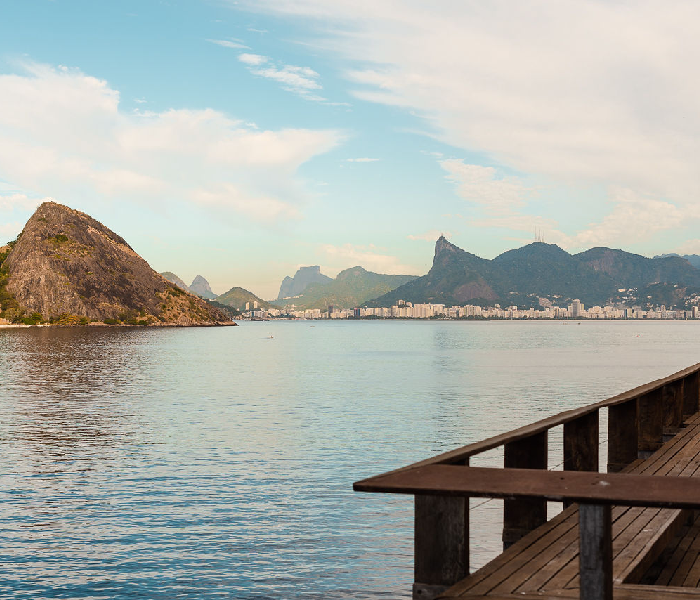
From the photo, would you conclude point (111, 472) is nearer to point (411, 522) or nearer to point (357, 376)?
point (411, 522)

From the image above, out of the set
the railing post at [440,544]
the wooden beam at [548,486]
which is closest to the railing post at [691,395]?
the railing post at [440,544]

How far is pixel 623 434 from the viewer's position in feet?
47.6

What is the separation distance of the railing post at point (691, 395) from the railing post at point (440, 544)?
16.2m

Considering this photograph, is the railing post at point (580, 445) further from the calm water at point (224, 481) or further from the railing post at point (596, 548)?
the railing post at point (596, 548)

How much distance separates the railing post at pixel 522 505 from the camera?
32.0ft

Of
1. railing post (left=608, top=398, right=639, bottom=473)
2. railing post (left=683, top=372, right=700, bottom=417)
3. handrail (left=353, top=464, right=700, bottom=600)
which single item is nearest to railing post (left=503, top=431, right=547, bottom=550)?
handrail (left=353, top=464, right=700, bottom=600)

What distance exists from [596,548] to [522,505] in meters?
5.05

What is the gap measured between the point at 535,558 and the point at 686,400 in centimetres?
1523

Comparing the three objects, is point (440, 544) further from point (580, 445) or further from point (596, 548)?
point (580, 445)

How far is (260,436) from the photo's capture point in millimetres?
33531

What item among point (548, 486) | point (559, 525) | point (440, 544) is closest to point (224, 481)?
point (559, 525)

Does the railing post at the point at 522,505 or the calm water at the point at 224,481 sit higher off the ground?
the railing post at the point at 522,505

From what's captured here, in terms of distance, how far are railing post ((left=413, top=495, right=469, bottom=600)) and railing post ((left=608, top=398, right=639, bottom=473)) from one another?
880 cm

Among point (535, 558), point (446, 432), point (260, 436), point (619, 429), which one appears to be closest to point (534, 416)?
point (446, 432)
